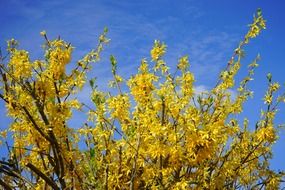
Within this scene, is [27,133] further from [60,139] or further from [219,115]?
[219,115]

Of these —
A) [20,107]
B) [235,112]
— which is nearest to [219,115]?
[235,112]

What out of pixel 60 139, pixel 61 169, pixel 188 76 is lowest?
pixel 61 169

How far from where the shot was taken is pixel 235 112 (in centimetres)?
789

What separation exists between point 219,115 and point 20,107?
117 inches

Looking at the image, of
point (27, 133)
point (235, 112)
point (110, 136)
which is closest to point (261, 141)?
point (235, 112)

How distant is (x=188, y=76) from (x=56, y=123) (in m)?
2.16

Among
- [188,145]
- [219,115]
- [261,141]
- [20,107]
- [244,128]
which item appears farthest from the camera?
[244,128]

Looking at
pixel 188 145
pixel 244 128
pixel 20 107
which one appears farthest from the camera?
pixel 244 128

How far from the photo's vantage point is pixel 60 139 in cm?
686

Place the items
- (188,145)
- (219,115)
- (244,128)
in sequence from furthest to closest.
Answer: (244,128)
(219,115)
(188,145)

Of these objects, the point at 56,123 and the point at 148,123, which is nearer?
the point at 148,123

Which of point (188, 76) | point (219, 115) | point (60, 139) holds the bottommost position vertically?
point (60, 139)

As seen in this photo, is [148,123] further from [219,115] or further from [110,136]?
[219,115]

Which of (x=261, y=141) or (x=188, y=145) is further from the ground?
(x=261, y=141)
